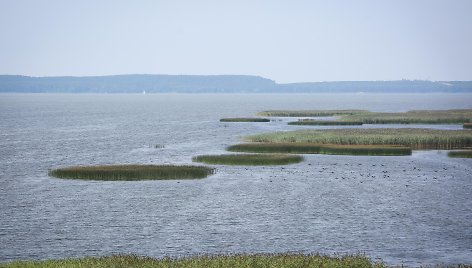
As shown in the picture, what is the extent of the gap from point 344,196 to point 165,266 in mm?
29633

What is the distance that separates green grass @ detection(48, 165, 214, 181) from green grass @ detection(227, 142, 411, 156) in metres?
20.5

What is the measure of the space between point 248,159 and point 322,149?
14.0 meters

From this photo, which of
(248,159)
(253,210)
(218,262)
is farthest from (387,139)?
(218,262)

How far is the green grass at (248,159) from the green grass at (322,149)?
286 inches

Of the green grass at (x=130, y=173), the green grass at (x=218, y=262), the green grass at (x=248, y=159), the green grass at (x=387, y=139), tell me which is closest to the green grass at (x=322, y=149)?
the green grass at (x=387, y=139)

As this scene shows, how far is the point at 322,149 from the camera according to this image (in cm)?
9419

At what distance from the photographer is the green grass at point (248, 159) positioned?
3280 inches

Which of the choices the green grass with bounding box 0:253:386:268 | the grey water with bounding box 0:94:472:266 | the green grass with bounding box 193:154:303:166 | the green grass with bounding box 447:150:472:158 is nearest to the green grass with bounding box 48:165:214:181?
the grey water with bounding box 0:94:472:266

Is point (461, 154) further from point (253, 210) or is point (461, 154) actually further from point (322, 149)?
point (253, 210)

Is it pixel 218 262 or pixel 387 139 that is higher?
pixel 387 139

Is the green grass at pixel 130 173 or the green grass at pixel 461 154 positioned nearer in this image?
the green grass at pixel 130 173

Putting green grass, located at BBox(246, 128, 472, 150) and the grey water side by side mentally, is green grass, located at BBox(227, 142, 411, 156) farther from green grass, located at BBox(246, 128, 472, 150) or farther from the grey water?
green grass, located at BBox(246, 128, 472, 150)

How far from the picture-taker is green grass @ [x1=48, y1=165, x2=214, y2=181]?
7153 centimetres

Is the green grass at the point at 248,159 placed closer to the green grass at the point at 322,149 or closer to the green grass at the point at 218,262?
the green grass at the point at 322,149
